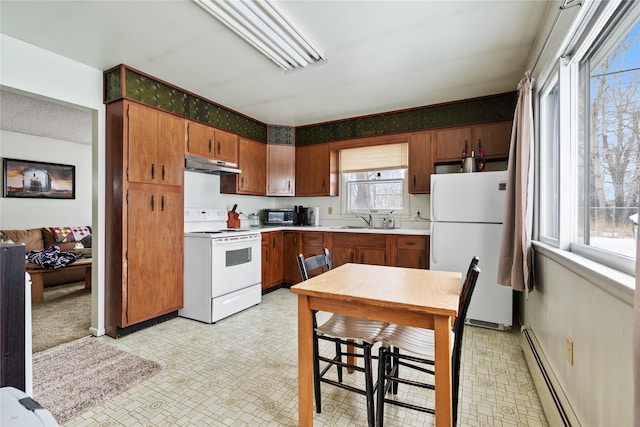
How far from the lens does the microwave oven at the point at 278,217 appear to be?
15.6 feet

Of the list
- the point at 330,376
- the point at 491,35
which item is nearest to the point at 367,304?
the point at 330,376

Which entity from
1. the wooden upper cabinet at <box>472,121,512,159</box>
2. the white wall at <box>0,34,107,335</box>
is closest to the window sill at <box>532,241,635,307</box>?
the wooden upper cabinet at <box>472,121,512,159</box>

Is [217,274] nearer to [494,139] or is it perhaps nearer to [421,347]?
[421,347]

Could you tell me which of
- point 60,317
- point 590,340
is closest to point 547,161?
point 590,340

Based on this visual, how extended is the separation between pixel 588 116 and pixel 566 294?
0.96 m

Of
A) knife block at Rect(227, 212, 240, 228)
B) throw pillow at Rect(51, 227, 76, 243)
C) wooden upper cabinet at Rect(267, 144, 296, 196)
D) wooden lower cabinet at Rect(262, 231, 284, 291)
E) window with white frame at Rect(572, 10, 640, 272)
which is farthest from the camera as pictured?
throw pillow at Rect(51, 227, 76, 243)

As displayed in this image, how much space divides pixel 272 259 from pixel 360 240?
127 cm

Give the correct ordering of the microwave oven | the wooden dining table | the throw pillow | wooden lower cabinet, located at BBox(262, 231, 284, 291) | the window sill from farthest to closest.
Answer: the throw pillow < the microwave oven < wooden lower cabinet, located at BBox(262, 231, 284, 291) < the wooden dining table < the window sill

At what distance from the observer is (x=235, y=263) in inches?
133

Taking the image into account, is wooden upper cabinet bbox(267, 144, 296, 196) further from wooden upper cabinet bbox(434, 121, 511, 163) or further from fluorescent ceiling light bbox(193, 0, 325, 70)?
wooden upper cabinet bbox(434, 121, 511, 163)

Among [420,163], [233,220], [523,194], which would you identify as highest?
[420,163]

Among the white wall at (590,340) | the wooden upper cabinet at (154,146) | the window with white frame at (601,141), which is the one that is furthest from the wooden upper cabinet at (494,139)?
the wooden upper cabinet at (154,146)

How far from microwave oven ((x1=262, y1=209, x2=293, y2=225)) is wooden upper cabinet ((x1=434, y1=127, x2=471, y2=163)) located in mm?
2325

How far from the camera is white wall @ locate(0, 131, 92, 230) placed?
477 cm
